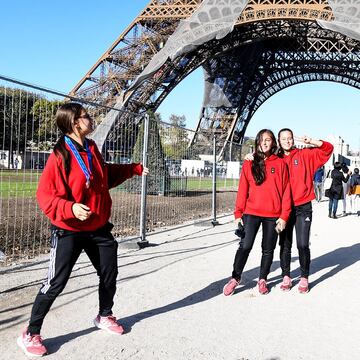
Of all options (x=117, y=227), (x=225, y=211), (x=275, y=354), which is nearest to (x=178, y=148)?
(x=117, y=227)

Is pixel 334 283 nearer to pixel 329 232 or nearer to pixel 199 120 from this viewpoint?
pixel 329 232

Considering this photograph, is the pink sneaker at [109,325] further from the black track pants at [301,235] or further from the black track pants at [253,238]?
the black track pants at [301,235]

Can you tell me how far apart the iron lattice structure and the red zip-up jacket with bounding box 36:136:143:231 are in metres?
22.4

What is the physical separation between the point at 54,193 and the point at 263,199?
212cm

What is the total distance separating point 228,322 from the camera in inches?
139

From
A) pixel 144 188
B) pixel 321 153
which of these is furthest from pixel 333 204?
pixel 321 153

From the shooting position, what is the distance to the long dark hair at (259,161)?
14.1 ft

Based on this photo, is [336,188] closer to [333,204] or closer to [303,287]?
[333,204]

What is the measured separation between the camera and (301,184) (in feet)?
15.1

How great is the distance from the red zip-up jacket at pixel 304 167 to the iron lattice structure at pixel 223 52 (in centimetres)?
2096

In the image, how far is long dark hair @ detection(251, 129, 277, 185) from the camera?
429 centimetres

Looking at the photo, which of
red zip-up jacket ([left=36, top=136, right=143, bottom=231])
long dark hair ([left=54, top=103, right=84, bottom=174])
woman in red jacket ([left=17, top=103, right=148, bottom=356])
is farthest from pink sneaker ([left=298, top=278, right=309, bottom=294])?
long dark hair ([left=54, top=103, right=84, bottom=174])

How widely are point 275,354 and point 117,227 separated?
19.8 feet

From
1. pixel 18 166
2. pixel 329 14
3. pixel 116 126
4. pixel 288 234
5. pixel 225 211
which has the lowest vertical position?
pixel 225 211
